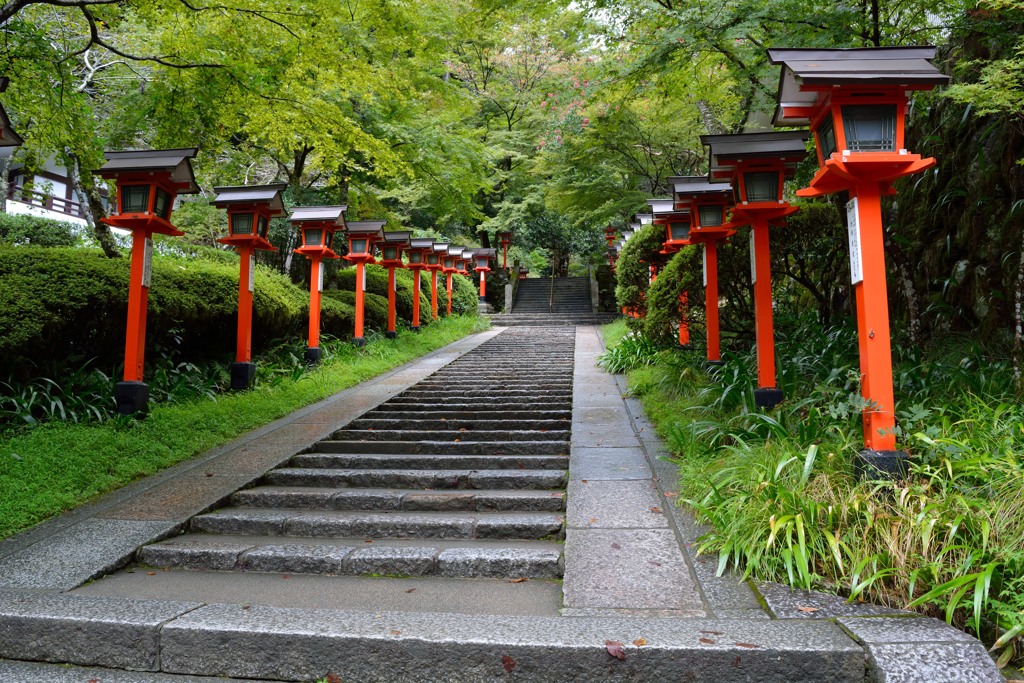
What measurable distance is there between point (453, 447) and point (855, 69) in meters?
4.43

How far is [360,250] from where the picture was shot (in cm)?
1232

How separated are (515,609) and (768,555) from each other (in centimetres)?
135

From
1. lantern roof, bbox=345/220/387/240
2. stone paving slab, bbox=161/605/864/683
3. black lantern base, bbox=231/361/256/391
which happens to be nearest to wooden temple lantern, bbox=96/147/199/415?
black lantern base, bbox=231/361/256/391

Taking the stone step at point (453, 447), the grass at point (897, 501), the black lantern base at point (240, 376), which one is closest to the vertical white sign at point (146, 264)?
the black lantern base at point (240, 376)

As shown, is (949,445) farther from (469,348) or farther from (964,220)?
(469,348)

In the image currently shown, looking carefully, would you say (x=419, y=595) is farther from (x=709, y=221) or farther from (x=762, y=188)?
(x=709, y=221)

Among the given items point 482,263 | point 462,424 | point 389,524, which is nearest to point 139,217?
point 462,424

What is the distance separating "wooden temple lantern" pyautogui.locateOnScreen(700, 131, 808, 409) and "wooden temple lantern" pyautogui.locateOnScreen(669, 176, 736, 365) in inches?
44.9

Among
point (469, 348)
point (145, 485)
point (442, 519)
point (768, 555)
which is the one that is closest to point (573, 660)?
point (768, 555)

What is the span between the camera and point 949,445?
12.0 ft

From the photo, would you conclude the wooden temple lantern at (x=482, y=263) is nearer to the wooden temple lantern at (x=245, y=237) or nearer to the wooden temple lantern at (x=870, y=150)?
the wooden temple lantern at (x=245, y=237)

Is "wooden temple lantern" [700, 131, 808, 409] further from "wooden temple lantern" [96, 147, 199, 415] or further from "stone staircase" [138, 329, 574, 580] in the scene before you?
"wooden temple lantern" [96, 147, 199, 415]

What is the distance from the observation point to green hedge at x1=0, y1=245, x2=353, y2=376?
18.1 feet

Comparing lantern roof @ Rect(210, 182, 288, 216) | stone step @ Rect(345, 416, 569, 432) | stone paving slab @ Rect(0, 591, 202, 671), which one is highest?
lantern roof @ Rect(210, 182, 288, 216)
